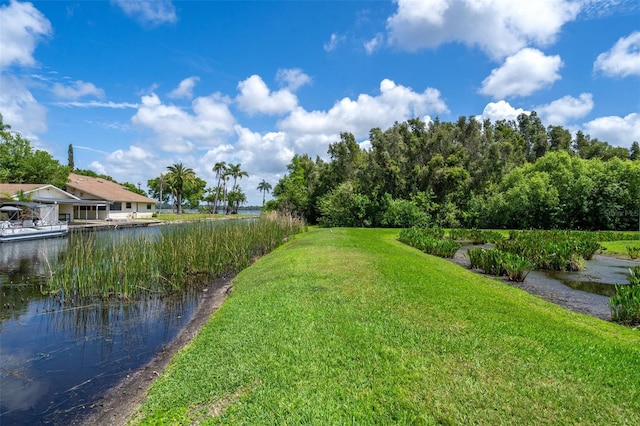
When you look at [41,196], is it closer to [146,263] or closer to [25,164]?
[25,164]

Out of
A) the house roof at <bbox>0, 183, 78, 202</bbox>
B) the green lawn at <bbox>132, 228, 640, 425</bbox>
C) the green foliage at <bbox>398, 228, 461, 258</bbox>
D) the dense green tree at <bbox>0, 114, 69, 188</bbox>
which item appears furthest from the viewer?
the dense green tree at <bbox>0, 114, 69, 188</bbox>

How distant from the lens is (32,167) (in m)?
37.2

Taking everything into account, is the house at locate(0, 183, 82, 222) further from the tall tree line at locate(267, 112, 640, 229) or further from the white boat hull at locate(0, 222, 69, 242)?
the tall tree line at locate(267, 112, 640, 229)

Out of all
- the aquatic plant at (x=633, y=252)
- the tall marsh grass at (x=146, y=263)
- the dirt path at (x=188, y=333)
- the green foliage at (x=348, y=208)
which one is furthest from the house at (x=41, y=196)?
the aquatic plant at (x=633, y=252)

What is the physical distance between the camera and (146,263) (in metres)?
9.97

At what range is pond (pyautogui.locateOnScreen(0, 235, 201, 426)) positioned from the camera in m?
4.48

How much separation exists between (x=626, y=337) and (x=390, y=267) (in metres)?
5.25

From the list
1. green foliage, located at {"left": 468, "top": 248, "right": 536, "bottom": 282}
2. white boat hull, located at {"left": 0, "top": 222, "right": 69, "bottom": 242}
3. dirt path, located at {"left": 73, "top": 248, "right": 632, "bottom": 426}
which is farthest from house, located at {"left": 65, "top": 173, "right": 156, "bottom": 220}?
green foliage, located at {"left": 468, "top": 248, "right": 536, "bottom": 282}

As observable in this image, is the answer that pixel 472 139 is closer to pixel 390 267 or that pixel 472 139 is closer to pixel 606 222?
pixel 606 222

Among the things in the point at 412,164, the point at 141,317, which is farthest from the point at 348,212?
the point at 141,317

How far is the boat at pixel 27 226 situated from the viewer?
68.6 feet

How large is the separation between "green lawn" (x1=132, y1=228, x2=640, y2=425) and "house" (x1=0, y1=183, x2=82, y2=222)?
29.2 metres

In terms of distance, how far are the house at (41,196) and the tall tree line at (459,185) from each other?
19.8 metres

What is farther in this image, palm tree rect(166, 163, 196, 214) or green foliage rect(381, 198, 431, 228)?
palm tree rect(166, 163, 196, 214)
